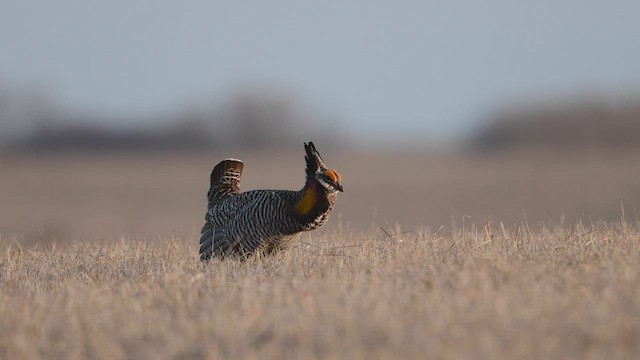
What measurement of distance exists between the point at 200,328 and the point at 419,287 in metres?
1.09

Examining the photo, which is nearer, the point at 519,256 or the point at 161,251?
the point at 519,256

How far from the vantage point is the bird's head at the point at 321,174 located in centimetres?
687

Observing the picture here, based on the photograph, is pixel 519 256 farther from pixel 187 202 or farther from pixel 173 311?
pixel 187 202

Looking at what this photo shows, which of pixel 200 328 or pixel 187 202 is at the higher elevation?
pixel 200 328

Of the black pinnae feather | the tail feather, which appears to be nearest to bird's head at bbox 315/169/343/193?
the black pinnae feather

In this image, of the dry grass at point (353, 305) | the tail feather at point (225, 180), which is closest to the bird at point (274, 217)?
the dry grass at point (353, 305)

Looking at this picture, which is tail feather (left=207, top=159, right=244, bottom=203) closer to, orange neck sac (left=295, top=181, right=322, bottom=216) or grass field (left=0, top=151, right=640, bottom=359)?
grass field (left=0, top=151, right=640, bottom=359)

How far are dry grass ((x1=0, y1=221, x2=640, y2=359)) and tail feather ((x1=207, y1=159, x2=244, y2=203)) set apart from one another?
2.07 m

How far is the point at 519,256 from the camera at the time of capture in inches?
216

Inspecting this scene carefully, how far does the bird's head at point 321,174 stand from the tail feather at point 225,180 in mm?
1361

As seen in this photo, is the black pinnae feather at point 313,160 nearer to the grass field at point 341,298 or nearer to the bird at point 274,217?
the bird at point 274,217

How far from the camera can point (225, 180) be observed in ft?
27.8

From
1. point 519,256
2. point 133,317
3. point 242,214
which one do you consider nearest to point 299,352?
point 133,317

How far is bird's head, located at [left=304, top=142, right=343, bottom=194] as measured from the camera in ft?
22.5
